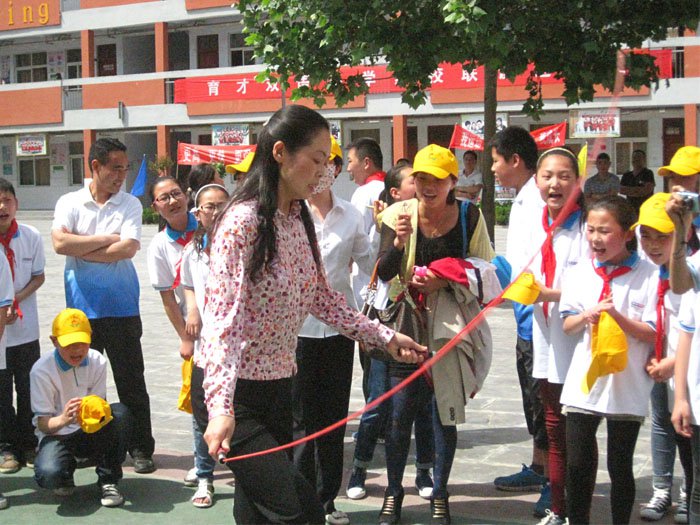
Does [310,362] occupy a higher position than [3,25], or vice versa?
[3,25]

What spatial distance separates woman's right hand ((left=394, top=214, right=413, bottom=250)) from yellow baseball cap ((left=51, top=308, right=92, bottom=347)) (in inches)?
77.8

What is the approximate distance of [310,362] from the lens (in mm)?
5125

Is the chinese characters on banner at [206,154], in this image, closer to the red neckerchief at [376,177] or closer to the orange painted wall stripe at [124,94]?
the orange painted wall stripe at [124,94]

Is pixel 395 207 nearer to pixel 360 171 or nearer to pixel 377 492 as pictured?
pixel 377 492

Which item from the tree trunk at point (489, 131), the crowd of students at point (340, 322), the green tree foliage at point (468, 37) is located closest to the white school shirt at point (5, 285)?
the crowd of students at point (340, 322)

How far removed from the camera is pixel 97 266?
20.3 feet

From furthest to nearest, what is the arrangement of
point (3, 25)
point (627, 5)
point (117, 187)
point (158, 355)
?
point (3, 25) < point (627, 5) < point (158, 355) < point (117, 187)

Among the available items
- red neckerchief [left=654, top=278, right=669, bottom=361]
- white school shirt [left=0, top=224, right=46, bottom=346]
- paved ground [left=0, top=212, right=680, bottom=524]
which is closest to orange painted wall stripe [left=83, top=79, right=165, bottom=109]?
paved ground [left=0, top=212, right=680, bottom=524]

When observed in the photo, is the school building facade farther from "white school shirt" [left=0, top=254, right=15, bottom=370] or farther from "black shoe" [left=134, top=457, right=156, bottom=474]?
"white school shirt" [left=0, top=254, right=15, bottom=370]

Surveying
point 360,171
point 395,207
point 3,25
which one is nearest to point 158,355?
point 360,171

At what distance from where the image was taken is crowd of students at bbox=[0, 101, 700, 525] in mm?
3350

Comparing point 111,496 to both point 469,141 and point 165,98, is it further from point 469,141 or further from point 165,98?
point 165,98

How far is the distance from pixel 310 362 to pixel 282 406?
1.65 meters

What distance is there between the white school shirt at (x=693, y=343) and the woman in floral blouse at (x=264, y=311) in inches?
61.2
